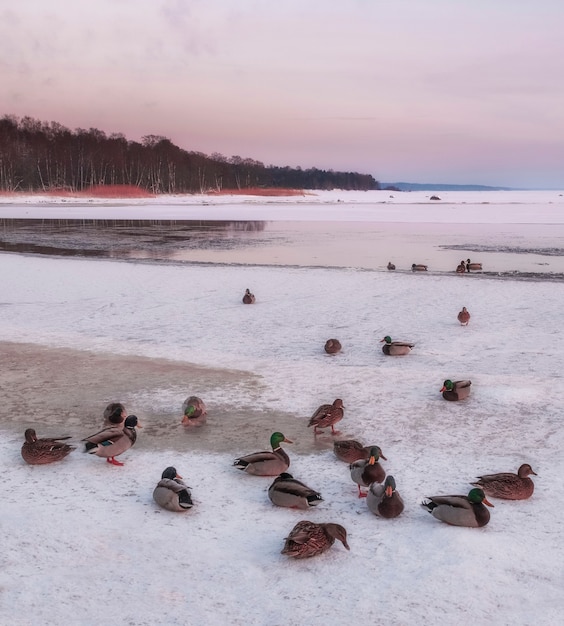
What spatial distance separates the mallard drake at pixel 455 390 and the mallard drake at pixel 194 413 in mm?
2901

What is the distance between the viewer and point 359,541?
4684 millimetres

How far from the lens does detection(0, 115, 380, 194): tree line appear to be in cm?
8369

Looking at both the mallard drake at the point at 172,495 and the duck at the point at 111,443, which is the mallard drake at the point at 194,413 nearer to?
the duck at the point at 111,443

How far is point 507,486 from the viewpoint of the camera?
5207 mm

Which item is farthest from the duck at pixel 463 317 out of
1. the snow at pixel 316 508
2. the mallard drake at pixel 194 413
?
the mallard drake at pixel 194 413

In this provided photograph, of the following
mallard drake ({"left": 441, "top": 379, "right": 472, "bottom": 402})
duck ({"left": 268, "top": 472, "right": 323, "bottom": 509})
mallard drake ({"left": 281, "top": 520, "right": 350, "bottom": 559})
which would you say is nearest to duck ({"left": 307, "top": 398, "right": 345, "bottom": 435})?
duck ({"left": 268, "top": 472, "right": 323, "bottom": 509})

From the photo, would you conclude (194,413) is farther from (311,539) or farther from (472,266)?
(472,266)

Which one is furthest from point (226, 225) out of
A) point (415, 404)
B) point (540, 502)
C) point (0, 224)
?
point (540, 502)

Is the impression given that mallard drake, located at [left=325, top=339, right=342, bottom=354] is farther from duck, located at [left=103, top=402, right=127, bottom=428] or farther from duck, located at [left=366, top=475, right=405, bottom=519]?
duck, located at [left=366, top=475, right=405, bottom=519]

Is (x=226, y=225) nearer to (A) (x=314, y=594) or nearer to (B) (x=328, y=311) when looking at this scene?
(B) (x=328, y=311)

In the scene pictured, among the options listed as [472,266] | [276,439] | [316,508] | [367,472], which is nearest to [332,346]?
[276,439]

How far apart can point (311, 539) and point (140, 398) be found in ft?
13.4

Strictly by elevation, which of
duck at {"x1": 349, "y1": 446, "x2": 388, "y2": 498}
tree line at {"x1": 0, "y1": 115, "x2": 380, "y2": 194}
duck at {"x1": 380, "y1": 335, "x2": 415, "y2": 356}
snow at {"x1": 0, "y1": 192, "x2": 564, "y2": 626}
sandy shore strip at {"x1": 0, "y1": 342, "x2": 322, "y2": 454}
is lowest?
sandy shore strip at {"x1": 0, "y1": 342, "x2": 322, "y2": 454}

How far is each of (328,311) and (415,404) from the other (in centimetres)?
569
